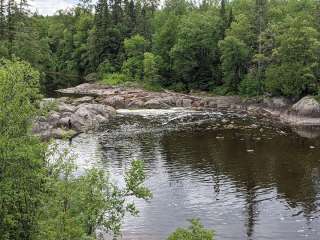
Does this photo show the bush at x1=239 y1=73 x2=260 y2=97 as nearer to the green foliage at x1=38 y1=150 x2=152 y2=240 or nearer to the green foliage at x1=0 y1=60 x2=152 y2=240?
the green foliage at x1=38 y1=150 x2=152 y2=240

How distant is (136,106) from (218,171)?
44731mm

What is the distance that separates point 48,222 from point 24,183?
7.79ft

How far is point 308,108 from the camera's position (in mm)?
74562

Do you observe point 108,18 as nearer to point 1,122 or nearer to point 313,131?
point 313,131

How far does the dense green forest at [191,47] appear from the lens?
80.7 meters

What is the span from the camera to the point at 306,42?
79250 mm

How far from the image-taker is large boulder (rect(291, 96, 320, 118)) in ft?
243

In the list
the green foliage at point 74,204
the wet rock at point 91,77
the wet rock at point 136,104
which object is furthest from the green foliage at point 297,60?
the green foliage at point 74,204

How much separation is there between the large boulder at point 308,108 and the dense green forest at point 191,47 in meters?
4.04

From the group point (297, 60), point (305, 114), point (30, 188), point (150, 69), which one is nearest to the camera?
point (30, 188)

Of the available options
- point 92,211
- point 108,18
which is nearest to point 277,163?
point 92,211

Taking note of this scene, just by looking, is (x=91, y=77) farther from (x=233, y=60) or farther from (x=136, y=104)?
(x=233, y=60)

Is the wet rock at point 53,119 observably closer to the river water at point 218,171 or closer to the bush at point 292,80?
the river water at point 218,171

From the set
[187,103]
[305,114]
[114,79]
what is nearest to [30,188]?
[305,114]
